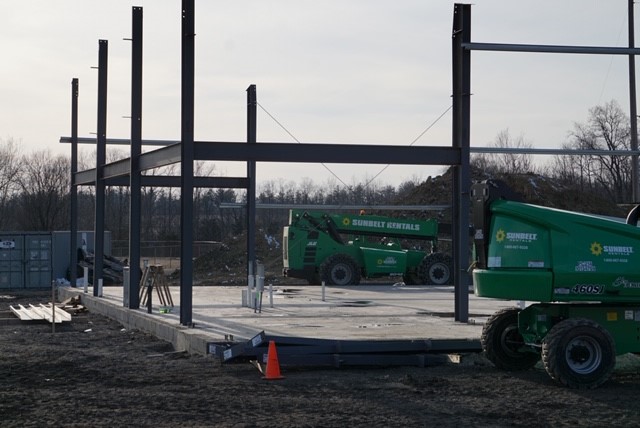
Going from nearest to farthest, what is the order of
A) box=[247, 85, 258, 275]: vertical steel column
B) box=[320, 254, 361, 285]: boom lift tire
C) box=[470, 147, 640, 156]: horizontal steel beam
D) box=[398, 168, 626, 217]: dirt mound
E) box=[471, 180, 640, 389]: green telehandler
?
box=[471, 180, 640, 389]: green telehandler, box=[470, 147, 640, 156]: horizontal steel beam, box=[247, 85, 258, 275]: vertical steel column, box=[320, 254, 361, 285]: boom lift tire, box=[398, 168, 626, 217]: dirt mound

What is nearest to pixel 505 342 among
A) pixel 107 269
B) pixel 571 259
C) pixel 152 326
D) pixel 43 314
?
pixel 571 259

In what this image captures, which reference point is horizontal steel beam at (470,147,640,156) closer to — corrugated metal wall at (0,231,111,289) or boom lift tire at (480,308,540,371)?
boom lift tire at (480,308,540,371)

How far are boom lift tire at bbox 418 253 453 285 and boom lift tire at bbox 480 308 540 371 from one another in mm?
21912

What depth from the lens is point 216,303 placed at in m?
25.1

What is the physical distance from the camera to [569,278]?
12.6 m

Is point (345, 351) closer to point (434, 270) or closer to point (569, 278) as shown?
point (569, 278)

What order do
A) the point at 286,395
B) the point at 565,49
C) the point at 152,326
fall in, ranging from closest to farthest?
the point at 286,395
the point at 565,49
the point at 152,326

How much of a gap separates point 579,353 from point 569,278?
98 centimetres

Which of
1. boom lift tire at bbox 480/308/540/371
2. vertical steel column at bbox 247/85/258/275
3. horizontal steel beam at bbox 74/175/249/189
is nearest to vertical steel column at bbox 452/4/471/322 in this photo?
boom lift tire at bbox 480/308/540/371

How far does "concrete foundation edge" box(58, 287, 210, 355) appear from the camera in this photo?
16.1 metres

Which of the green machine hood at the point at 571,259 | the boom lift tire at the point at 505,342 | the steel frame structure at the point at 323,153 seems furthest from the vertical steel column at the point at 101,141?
the green machine hood at the point at 571,259

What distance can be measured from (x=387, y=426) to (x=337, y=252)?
84.2ft

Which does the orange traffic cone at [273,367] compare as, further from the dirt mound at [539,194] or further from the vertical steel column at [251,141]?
the dirt mound at [539,194]

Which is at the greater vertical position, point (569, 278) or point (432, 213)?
point (432, 213)
